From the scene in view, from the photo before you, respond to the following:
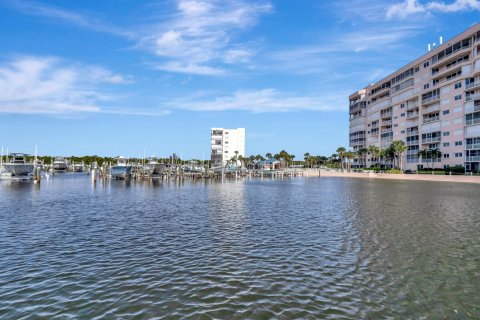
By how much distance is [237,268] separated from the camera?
1465cm

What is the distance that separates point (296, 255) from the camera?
1670 cm

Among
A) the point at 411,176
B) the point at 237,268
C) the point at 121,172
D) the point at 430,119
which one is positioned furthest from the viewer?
the point at 430,119

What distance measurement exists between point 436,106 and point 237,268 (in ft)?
360

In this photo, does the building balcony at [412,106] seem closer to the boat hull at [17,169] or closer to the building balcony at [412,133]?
the building balcony at [412,133]

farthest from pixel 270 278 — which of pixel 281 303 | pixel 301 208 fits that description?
pixel 301 208

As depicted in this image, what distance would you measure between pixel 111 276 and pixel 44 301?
9.04 feet

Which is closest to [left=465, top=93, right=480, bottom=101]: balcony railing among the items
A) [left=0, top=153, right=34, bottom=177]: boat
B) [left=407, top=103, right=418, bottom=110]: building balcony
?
[left=407, top=103, right=418, bottom=110]: building balcony

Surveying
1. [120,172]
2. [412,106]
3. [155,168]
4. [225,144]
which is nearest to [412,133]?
[412,106]

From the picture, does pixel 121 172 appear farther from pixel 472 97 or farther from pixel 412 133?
pixel 472 97

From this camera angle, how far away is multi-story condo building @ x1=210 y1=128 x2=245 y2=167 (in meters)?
186

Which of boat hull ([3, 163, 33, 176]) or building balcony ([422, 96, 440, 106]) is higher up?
building balcony ([422, 96, 440, 106])

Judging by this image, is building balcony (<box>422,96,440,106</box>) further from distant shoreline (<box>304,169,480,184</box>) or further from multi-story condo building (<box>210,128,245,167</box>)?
multi-story condo building (<box>210,128,245,167</box>)

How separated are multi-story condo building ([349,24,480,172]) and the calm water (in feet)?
257

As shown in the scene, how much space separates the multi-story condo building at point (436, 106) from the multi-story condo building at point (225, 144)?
72.9 m
